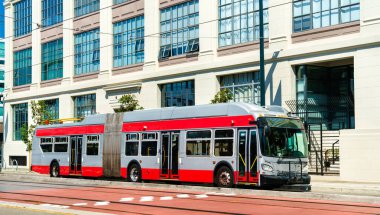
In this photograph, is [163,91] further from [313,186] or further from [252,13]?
[313,186]

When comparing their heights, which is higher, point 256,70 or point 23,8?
point 23,8

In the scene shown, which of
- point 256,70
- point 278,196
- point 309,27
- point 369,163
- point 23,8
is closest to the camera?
point 278,196

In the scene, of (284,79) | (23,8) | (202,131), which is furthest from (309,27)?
(23,8)

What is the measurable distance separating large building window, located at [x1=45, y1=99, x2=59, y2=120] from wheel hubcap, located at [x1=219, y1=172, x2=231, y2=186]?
99.1 feet

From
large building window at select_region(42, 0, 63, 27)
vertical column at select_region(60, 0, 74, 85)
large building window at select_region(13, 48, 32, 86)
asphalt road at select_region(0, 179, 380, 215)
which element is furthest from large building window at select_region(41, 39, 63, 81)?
asphalt road at select_region(0, 179, 380, 215)

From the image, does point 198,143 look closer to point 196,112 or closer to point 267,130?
point 196,112

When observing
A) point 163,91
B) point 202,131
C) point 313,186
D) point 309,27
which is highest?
point 309,27

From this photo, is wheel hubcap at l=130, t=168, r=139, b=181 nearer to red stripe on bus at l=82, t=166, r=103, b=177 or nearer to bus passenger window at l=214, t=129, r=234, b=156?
red stripe on bus at l=82, t=166, r=103, b=177

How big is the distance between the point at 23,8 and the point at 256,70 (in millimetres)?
29567

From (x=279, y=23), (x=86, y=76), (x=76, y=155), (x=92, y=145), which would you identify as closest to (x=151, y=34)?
(x=86, y=76)

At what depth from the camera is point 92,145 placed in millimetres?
30766

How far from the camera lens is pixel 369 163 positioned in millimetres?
27156

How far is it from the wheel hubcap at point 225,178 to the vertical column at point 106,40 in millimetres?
24181

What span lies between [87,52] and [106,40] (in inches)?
124
